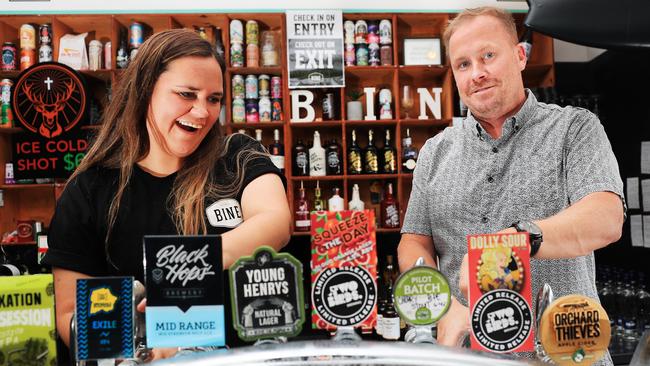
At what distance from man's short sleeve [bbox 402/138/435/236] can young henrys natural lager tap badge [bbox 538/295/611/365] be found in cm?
61

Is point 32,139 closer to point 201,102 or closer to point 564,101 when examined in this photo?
point 201,102

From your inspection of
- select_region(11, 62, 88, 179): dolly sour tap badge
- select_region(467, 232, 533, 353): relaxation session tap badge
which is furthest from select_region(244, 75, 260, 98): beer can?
select_region(467, 232, 533, 353): relaxation session tap badge

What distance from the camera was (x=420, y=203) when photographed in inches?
59.0

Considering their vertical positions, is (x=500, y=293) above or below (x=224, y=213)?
below

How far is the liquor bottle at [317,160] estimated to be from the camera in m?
4.16

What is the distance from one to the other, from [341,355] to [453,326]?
0.27 m

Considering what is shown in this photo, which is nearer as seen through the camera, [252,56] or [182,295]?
[182,295]

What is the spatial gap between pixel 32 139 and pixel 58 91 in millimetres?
463

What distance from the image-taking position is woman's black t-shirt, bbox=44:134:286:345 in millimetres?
1158

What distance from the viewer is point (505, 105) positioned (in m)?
1.42

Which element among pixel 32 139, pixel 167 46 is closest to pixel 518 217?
pixel 167 46

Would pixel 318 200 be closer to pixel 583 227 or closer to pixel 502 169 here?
pixel 502 169

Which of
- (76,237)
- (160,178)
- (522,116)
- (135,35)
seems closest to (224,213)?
(160,178)

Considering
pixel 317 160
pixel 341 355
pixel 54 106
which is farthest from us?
pixel 317 160
